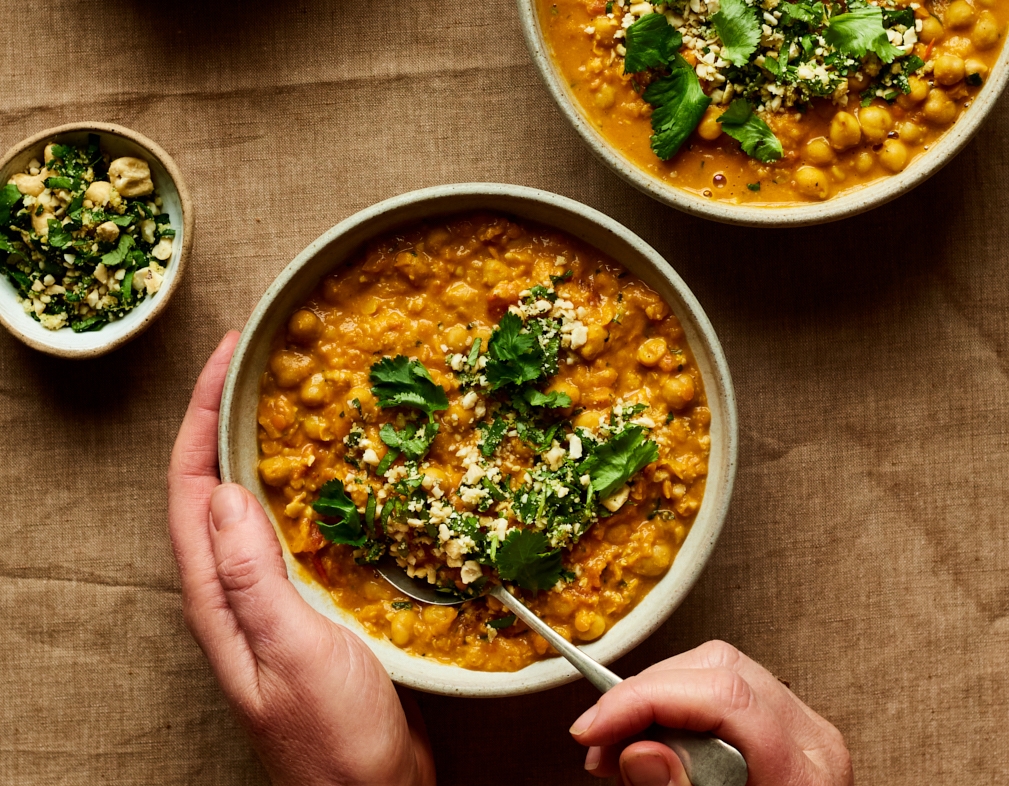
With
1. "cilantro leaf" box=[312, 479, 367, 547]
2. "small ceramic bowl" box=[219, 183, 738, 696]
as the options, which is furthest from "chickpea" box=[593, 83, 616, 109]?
"cilantro leaf" box=[312, 479, 367, 547]

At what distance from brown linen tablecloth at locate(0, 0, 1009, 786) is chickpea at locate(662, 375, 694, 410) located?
53 cm

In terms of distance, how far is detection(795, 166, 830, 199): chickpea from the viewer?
130 inches

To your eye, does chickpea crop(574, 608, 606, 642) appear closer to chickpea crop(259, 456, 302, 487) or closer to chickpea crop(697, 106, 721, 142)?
chickpea crop(259, 456, 302, 487)

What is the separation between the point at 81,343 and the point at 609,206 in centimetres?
201

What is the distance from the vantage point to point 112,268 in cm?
349

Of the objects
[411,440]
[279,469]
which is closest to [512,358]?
[411,440]

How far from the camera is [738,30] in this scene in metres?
3.24

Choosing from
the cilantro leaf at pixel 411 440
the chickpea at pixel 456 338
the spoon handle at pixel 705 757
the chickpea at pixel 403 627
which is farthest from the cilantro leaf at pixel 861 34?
the chickpea at pixel 403 627

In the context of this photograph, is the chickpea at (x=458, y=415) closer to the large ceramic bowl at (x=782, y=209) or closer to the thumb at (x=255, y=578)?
the thumb at (x=255, y=578)

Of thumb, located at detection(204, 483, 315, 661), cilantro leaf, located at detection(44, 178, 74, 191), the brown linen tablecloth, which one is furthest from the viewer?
the brown linen tablecloth

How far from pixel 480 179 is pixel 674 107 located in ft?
2.64

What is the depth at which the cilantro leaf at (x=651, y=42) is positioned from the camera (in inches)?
128

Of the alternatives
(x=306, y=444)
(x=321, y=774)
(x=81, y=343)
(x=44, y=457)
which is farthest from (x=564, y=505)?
(x=44, y=457)

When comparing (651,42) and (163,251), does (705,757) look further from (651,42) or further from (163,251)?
(163,251)
